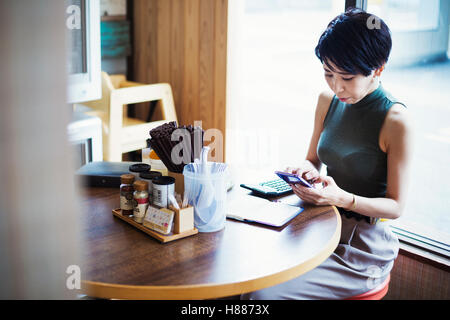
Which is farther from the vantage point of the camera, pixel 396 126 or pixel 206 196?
pixel 396 126

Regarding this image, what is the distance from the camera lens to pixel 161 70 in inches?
144

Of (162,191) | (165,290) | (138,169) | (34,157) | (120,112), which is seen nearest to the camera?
(34,157)

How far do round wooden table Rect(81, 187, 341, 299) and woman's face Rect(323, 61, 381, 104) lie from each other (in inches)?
18.5

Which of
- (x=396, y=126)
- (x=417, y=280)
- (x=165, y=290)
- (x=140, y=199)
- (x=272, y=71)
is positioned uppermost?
(x=272, y=71)

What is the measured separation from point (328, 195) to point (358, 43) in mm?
528

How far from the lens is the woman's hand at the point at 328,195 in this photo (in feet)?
5.07

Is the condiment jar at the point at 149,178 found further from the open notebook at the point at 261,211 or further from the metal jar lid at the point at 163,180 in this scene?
the open notebook at the point at 261,211

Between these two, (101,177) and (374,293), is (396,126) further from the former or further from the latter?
(101,177)

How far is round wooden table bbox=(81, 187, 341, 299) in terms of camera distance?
107 cm

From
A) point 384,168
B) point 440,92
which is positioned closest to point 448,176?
point 440,92

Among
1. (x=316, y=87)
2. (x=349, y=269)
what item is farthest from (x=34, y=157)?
(x=316, y=87)

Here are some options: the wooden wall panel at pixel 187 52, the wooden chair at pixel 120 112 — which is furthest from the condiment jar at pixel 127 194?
the wooden wall panel at pixel 187 52

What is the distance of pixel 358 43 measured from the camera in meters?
1.58
